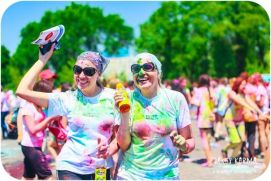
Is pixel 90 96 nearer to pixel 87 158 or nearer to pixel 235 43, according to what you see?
pixel 87 158

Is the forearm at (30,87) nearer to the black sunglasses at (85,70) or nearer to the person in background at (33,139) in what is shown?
the black sunglasses at (85,70)

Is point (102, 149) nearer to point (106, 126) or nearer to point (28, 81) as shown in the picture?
point (106, 126)

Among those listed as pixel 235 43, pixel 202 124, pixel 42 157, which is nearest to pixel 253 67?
pixel 235 43

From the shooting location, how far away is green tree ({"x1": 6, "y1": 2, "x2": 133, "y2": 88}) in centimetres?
5656

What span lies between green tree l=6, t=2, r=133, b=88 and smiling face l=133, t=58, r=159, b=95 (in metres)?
50.5

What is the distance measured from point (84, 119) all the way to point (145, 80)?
64cm

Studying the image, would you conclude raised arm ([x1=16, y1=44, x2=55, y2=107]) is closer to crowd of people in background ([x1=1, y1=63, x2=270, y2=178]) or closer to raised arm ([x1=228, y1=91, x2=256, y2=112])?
crowd of people in background ([x1=1, y1=63, x2=270, y2=178])

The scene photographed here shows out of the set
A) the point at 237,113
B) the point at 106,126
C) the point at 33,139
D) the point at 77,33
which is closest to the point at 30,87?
the point at 106,126

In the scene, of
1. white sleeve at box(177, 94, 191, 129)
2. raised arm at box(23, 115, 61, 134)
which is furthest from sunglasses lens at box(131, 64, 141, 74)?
raised arm at box(23, 115, 61, 134)

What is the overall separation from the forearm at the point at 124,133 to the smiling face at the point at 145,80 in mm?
262

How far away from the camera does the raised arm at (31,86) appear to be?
12.2 ft

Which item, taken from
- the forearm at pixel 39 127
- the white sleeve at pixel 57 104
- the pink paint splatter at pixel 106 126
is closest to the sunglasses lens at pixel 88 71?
the white sleeve at pixel 57 104

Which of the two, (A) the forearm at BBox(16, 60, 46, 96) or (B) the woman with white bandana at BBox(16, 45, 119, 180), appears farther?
(B) the woman with white bandana at BBox(16, 45, 119, 180)

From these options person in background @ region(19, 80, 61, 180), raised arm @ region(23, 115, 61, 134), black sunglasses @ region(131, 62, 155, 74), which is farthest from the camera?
person in background @ region(19, 80, 61, 180)
